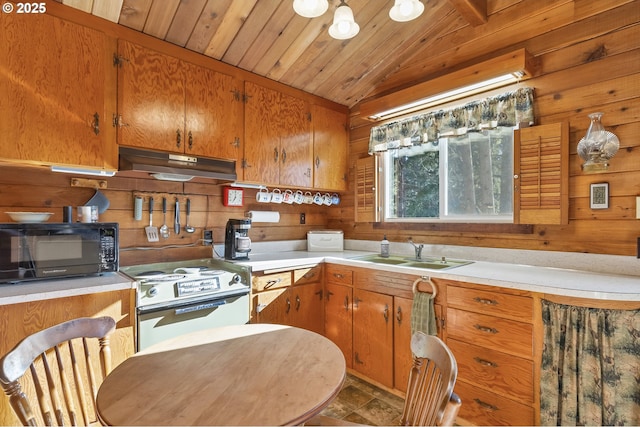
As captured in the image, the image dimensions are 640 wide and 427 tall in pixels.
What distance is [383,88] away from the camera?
306 centimetres

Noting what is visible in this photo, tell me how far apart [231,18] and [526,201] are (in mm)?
2313

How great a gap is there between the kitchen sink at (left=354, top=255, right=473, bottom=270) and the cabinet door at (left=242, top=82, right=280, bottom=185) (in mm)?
1085

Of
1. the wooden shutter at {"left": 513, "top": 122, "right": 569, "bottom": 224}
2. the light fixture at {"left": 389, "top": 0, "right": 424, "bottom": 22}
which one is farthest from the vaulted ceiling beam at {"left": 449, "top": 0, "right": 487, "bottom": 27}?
the wooden shutter at {"left": 513, "top": 122, "right": 569, "bottom": 224}

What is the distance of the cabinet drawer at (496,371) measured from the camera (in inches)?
67.1

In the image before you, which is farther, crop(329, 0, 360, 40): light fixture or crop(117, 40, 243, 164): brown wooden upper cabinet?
crop(117, 40, 243, 164): brown wooden upper cabinet

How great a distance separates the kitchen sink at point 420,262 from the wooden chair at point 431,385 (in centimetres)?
140

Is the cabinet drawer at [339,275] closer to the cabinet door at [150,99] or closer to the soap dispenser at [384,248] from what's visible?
the soap dispenser at [384,248]

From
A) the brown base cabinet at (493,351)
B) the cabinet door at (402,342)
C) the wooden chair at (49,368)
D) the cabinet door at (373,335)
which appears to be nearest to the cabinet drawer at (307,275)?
the cabinet door at (373,335)

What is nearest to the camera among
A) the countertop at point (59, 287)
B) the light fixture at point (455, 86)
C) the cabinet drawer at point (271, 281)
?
the countertop at point (59, 287)

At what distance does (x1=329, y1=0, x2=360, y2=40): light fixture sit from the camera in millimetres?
1745

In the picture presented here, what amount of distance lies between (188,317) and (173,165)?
0.98 m

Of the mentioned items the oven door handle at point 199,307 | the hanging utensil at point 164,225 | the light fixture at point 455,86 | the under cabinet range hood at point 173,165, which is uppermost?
the light fixture at point 455,86

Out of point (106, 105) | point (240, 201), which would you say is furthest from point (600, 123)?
point (106, 105)

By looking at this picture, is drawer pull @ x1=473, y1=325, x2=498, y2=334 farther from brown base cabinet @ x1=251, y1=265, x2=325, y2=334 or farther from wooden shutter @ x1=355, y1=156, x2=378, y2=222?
wooden shutter @ x1=355, y1=156, x2=378, y2=222
